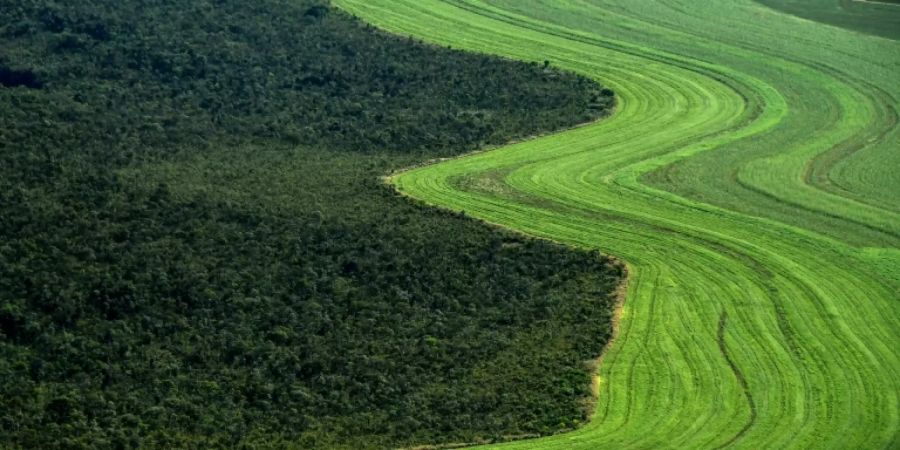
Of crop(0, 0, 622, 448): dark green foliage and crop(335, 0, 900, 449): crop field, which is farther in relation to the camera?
crop(335, 0, 900, 449): crop field

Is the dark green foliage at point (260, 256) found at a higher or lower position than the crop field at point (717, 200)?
lower

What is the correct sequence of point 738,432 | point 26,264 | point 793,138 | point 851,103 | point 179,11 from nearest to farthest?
point 738,432 → point 26,264 → point 793,138 → point 851,103 → point 179,11

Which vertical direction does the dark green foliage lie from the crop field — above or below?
below

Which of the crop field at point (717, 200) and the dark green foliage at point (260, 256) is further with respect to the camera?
the crop field at point (717, 200)

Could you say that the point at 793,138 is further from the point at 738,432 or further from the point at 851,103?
the point at 738,432

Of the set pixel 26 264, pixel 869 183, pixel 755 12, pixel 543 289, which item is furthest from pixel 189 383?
pixel 755 12
